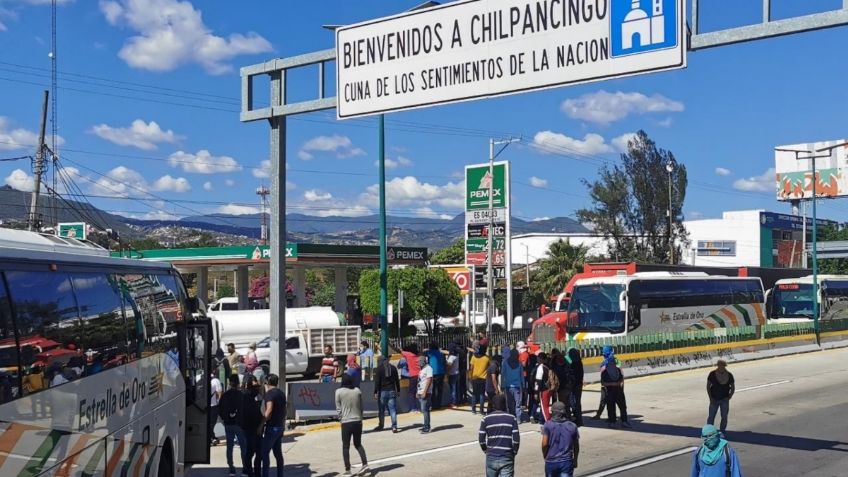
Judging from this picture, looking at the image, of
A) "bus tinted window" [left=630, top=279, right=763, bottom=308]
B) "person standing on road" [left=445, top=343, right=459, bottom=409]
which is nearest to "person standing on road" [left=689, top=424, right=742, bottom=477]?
"person standing on road" [left=445, top=343, right=459, bottom=409]

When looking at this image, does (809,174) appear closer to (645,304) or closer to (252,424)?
(645,304)

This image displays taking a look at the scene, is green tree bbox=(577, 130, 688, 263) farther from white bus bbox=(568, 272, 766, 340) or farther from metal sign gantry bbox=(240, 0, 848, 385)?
metal sign gantry bbox=(240, 0, 848, 385)

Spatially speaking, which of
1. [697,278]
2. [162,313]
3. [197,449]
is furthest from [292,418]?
[697,278]

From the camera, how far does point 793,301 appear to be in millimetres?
48312

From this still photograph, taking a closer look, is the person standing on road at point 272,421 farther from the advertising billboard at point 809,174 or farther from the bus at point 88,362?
the advertising billboard at point 809,174

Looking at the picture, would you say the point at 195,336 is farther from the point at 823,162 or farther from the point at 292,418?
the point at 823,162

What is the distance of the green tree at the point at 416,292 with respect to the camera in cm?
4978

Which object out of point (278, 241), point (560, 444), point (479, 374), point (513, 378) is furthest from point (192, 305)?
point (479, 374)

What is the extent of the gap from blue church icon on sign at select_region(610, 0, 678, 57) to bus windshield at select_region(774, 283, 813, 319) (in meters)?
41.4

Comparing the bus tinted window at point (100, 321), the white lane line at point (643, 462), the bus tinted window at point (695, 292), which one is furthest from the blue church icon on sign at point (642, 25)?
the bus tinted window at point (695, 292)

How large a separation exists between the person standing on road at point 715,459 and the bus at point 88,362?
18.5 feet

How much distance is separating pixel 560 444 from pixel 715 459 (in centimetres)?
217

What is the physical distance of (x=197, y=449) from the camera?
13031 mm

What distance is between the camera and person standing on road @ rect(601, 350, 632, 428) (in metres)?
17.6
